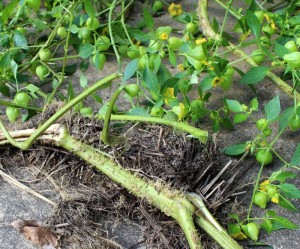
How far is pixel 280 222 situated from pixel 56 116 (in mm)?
559

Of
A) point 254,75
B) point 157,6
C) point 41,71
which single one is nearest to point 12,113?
point 41,71

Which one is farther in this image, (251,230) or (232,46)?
(232,46)

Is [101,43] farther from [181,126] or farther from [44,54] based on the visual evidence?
[181,126]

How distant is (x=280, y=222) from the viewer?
1305 mm

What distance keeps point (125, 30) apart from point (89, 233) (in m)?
0.63

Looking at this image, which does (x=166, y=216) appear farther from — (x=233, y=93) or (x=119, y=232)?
(x=233, y=93)

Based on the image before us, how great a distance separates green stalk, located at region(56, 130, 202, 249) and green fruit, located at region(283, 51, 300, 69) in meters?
0.39

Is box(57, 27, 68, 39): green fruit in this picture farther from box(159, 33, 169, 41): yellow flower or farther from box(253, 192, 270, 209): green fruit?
box(253, 192, 270, 209): green fruit

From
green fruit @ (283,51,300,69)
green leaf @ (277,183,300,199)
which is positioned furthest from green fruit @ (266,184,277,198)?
green fruit @ (283,51,300,69)

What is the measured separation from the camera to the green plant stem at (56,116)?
134cm

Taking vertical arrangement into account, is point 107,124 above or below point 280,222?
above

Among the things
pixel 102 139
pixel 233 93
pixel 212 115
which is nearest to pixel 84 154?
pixel 102 139

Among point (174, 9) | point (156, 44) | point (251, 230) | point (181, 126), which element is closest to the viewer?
point (251, 230)

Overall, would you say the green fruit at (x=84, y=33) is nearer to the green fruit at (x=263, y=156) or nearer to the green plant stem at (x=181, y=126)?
the green plant stem at (x=181, y=126)
